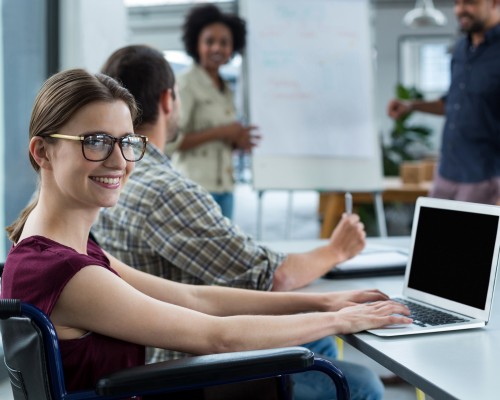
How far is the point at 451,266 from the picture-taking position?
4.69 feet

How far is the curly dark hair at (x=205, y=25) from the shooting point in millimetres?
3430

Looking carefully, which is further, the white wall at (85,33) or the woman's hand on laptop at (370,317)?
the white wall at (85,33)

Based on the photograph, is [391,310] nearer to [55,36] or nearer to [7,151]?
[7,151]

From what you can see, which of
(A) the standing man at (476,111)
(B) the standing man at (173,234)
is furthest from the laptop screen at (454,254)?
(A) the standing man at (476,111)

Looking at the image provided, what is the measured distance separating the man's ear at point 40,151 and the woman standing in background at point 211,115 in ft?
7.03

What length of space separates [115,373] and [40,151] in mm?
401

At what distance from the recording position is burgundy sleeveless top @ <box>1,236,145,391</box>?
106 centimetres

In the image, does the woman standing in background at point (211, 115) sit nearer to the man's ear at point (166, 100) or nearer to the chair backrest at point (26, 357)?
the man's ear at point (166, 100)

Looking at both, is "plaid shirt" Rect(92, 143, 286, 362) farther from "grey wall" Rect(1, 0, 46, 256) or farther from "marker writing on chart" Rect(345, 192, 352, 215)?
"grey wall" Rect(1, 0, 46, 256)

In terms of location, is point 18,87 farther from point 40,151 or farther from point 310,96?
point 40,151

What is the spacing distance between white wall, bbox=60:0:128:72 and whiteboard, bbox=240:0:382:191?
2.29 feet

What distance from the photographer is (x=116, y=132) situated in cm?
118

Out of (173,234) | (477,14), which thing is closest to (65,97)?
(173,234)

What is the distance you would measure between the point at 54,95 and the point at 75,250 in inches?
10.0
